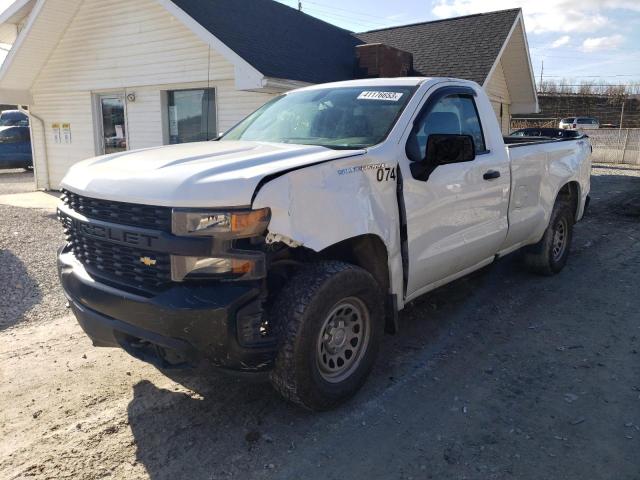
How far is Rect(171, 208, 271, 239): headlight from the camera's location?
269 centimetres

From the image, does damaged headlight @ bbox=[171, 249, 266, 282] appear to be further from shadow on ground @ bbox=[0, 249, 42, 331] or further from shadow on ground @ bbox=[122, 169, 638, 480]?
shadow on ground @ bbox=[0, 249, 42, 331]

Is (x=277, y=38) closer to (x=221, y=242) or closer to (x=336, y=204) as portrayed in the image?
(x=336, y=204)

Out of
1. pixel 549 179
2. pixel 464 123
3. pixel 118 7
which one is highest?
pixel 118 7

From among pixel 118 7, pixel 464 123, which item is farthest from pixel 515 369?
pixel 118 7

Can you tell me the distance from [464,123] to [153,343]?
10.1 feet

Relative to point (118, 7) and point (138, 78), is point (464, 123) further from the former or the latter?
point (118, 7)

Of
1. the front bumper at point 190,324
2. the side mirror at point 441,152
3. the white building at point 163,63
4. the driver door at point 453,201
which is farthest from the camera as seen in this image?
the white building at point 163,63

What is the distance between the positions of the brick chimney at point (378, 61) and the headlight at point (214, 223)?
11.7m

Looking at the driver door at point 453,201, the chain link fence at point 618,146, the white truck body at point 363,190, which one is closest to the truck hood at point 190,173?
the white truck body at point 363,190

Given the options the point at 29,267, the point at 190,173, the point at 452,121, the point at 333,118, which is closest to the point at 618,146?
the point at 452,121

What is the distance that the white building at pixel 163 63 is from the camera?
10.5 metres

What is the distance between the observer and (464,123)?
448cm

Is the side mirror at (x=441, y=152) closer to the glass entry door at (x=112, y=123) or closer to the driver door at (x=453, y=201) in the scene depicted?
the driver door at (x=453, y=201)

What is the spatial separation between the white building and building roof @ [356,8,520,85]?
52 mm
